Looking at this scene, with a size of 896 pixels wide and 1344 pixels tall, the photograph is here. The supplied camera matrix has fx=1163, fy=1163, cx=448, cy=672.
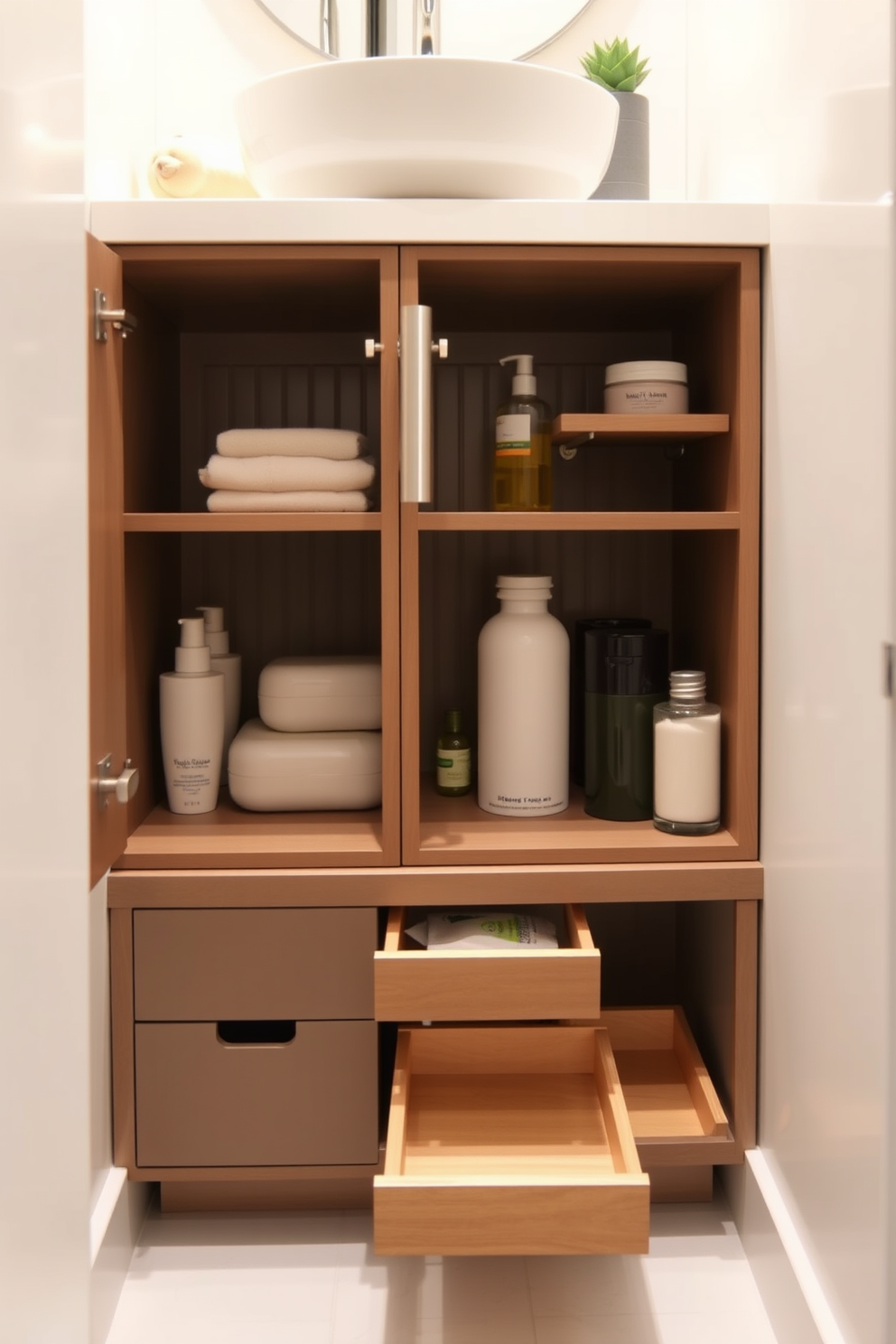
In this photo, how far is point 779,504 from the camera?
1209 mm

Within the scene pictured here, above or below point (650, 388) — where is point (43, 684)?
below

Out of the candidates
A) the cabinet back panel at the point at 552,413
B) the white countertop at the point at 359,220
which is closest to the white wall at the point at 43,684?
the white countertop at the point at 359,220

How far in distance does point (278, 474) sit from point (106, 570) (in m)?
0.25

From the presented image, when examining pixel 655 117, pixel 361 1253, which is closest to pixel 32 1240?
pixel 361 1253

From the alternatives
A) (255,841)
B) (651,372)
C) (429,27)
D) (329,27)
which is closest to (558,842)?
(255,841)

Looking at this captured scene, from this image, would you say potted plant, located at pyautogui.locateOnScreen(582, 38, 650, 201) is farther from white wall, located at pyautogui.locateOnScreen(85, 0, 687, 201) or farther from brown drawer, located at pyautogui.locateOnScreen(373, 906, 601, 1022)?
brown drawer, located at pyautogui.locateOnScreen(373, 906, 601, 1022)

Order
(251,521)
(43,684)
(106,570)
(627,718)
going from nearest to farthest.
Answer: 1. (43,684)
2. (106,570)
3. (251,521)
4. (627,718)

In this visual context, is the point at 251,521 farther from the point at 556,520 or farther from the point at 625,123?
the point at 625,123

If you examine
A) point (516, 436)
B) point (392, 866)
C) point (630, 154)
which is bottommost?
point (392, 866)

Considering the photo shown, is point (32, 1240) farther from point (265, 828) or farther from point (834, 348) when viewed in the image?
point (834, 348)

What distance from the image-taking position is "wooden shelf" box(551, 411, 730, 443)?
1288 millimetres

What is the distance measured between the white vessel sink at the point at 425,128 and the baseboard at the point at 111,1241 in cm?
111

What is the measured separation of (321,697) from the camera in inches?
57.6

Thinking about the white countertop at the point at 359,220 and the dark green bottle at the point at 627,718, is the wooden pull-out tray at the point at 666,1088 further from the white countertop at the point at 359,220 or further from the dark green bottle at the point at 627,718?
the white countertop at the point at 359,220
